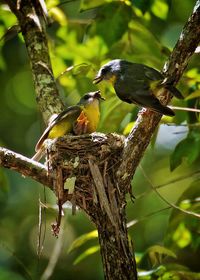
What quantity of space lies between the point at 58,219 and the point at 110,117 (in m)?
1.31

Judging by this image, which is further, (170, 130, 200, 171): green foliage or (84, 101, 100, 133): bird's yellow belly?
(84, 101, 100, 133): bird's yellow belly

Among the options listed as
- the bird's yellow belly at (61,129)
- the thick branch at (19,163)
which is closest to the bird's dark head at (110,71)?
the bird's yellow belly at (61,129)

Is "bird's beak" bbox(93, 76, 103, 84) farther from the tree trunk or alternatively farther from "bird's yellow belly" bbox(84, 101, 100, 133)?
the tree trunk

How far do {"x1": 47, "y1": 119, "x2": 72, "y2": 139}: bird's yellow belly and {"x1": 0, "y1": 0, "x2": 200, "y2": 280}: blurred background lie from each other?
0.81 feet

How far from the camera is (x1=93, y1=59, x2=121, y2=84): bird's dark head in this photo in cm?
528

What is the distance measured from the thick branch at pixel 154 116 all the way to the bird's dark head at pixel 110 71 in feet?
3.88

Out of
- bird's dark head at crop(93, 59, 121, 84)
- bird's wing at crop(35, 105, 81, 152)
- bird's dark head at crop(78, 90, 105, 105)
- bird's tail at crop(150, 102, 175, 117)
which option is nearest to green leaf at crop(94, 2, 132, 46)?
bird's dark head at crop(93, 59, 121, 84)

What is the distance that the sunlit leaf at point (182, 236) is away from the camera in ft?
16.3

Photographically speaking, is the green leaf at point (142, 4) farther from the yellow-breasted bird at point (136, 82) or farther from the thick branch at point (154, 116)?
the thick branch at point (154, 116)

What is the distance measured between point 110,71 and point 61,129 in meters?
0.58

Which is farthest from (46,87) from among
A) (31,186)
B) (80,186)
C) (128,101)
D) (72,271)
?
(31,186)

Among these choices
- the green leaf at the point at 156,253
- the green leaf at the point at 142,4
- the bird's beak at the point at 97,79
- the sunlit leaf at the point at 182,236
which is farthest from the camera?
the bird's beak at the point at 97,79

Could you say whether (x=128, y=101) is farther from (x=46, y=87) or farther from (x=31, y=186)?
(x=31, y=186)

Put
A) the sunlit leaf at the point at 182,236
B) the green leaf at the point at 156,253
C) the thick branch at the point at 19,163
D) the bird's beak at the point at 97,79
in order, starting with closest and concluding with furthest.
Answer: the thick branch at the point at 19,163 < the green leaf at the point at 156,253 < the sunlit leaf at the point at 182,236 < the bird's beak at the point at 97,79
